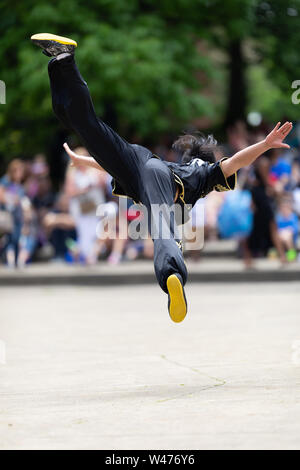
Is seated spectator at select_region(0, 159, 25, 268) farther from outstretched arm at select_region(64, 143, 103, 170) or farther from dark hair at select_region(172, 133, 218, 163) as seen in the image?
dark hair at select_region(172, 133, 218, 163)

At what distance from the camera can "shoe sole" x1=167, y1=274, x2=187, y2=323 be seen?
18.2 ft

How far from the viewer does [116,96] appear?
16984mm

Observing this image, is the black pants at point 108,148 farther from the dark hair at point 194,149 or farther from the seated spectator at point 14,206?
the seated spectator at point 14,206

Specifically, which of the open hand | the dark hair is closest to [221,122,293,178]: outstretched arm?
the open hand

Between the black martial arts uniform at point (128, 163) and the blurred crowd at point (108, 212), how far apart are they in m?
8.35

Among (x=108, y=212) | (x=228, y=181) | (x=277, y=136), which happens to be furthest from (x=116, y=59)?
(x=277, y=136)

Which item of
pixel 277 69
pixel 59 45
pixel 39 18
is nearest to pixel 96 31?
pixel 39 18

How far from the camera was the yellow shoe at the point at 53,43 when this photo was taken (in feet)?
19.9

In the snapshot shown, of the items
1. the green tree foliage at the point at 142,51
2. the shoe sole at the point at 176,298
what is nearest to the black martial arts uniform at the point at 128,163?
the shoe sole at the point at 176,298

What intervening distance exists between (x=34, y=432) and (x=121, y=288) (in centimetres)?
940

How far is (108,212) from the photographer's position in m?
15.5

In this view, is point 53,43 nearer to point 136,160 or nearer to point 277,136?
point 136,160

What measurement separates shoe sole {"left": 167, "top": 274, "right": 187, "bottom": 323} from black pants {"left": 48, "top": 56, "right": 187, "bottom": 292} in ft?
1.75

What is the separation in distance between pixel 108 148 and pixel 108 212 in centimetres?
918
